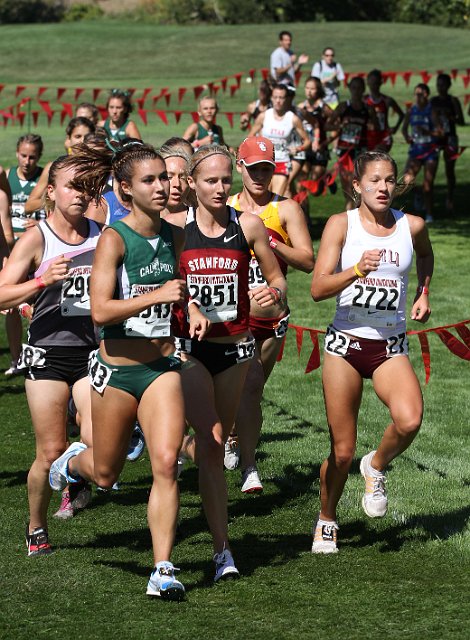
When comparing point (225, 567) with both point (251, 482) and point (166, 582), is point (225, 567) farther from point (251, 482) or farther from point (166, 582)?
point (251, 482)

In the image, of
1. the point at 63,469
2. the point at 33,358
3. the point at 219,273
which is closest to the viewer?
the point at 219,273

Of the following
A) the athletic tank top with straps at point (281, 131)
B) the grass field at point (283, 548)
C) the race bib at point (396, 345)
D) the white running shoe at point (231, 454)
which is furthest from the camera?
the athletic tank top with straps at point (281, 131)

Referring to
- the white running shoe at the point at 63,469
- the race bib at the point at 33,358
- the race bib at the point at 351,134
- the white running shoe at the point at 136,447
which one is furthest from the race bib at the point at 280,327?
the race bib at the point at 351,134

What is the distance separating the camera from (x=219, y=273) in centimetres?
639

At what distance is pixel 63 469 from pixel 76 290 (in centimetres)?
99

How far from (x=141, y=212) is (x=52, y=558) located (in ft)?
6.77

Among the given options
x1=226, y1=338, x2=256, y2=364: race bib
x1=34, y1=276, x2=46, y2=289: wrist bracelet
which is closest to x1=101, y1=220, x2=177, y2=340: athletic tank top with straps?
x1=34, y1=276, x2=46, y2=289: wrist bracelet

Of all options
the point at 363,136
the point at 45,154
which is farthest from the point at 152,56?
the point at 363,136

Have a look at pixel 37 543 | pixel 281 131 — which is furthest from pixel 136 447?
pixel 281 131

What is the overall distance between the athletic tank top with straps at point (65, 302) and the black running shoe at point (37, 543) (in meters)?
1.05

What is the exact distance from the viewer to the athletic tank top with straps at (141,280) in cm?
582

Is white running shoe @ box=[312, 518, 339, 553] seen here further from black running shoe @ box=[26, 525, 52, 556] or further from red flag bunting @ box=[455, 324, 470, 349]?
red flag bunting @ box=[455, 324, 470, 349]

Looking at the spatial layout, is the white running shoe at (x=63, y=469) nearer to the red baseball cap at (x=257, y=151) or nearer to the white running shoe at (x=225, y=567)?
the white running shoe at (x=225, y=567)

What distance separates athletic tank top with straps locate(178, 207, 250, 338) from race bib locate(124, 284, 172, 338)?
1.91 feet
